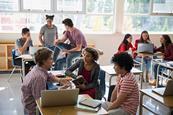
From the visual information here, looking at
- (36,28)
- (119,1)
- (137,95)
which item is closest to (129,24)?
(119,1)

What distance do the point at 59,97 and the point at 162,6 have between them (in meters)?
6.27

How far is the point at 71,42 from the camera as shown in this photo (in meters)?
A: 5.15

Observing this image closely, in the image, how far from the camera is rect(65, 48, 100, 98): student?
349 centimetres

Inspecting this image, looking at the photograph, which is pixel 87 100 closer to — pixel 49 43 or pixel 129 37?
pixel 49 43

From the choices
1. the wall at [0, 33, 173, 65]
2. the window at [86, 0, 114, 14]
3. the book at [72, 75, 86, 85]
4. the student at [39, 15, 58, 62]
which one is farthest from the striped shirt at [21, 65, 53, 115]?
the window at [86, 0, 114, 14]

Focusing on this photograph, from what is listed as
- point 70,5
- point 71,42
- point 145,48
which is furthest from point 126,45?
point 70,5

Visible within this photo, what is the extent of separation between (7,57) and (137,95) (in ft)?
14.6

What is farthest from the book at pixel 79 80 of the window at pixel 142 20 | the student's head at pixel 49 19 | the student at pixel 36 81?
the window at pixel 142 20

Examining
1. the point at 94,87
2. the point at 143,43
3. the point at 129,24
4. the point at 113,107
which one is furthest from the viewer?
the point at 129,24

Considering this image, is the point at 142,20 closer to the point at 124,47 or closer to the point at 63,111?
the point at 124,47

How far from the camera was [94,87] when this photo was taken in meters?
3.54

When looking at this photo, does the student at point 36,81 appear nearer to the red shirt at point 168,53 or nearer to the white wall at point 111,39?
the red shirt at point 168,53

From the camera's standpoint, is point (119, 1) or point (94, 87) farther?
point (119, 1)

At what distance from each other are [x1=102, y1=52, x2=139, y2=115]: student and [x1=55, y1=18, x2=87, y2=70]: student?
7.54 feet
